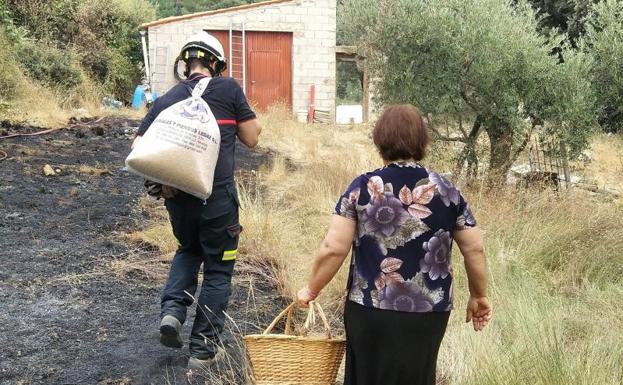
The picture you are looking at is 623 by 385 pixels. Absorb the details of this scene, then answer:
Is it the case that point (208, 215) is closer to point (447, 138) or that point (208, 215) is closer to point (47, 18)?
point (447, 138)

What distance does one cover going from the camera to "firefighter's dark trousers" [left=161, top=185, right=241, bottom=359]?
355cm

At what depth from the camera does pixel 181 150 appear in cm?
333

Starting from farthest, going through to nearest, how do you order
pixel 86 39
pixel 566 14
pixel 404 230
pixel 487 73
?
1. pixel 86 39
2. pixel 566 14
3. pixel 487 73
4. pixel 404 230

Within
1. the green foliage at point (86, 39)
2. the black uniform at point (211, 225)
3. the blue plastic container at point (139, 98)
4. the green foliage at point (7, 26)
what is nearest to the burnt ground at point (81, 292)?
the black uniform at point (211, 225)

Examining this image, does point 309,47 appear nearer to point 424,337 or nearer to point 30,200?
point 30,200

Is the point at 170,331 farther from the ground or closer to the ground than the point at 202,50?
closer to the ground

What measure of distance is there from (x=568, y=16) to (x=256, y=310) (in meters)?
15.6

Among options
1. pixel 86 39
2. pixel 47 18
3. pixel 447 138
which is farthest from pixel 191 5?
pixel 447 138

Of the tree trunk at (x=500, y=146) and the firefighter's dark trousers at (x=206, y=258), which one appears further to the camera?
the tree trunk at (x=500, y=146)

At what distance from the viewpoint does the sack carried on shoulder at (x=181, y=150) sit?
10.9ft

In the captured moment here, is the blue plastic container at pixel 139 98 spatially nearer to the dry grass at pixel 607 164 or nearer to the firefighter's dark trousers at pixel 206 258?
the dry grass at pixel 607 164

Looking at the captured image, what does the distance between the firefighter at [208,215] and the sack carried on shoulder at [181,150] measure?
5.1 inches

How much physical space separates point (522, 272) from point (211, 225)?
2.64m

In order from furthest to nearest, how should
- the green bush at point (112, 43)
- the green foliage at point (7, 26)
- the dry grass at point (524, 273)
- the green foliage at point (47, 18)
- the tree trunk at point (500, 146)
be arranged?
the green bush at point (112, 43)
the green foliage at point (47, 18)
the green foliage at point (7, 26)
the tree trunk at point (500, 146)
the dry grass at point (524, 273)
